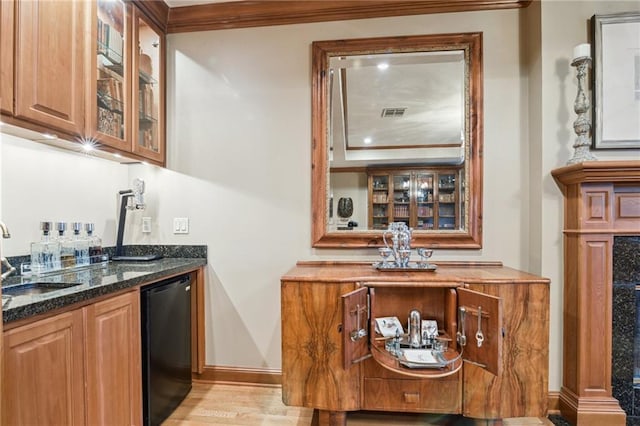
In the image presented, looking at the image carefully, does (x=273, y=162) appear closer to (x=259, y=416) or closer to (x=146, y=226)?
(x=146, y=226)

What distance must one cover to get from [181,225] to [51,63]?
119 cm

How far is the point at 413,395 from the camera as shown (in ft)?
5.59

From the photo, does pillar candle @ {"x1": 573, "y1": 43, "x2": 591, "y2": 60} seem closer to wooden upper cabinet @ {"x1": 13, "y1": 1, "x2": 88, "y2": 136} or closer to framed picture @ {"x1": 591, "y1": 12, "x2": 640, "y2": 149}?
framed picture @ {"x1": 591, "y1": 12, "x2": 640, "y2": 149}

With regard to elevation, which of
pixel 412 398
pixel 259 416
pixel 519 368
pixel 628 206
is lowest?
pixel 259 416

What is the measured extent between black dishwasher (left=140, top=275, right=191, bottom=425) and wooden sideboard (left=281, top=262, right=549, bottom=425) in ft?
2.29

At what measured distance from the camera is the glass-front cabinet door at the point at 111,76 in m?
1.75

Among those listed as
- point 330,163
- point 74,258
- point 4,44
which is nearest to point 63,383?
point 74,258

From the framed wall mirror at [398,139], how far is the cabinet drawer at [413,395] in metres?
0.83

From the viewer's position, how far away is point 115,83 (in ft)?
6.21

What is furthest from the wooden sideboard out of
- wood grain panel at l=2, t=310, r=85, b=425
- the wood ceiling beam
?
the wood ceiling beam

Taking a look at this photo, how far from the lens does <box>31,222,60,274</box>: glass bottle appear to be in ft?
5.56

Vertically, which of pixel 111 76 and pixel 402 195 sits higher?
pixel 111 76

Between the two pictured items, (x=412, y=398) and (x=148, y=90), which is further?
(x=148, y=90)

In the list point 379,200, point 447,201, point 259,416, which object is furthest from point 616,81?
point 259,416
